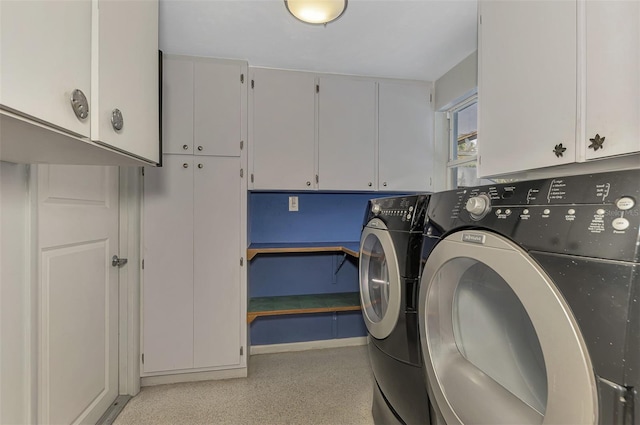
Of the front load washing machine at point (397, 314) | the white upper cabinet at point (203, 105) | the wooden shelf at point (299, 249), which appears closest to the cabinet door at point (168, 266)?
the white upper cabinet at point (203, 105)

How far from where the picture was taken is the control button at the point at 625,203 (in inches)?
19.4

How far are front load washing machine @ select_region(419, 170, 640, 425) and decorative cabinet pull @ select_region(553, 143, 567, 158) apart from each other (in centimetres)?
45

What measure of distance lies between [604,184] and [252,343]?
8.28ft

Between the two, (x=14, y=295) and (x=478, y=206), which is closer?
(x=478, y=206)

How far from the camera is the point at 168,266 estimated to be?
77.9 inches

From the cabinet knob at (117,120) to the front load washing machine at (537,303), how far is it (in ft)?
3.39

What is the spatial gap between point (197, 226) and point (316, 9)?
1.51 metres

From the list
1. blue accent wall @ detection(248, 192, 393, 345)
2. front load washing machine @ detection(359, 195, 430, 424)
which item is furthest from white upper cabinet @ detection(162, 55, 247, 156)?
front load washing machine @ detection(359, 195, 430, 424)

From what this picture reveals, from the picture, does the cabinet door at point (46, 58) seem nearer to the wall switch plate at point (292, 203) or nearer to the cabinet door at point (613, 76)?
the cabinet door at point (613, 76)

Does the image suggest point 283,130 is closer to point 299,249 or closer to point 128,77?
point 299,249

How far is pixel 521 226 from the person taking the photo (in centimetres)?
65

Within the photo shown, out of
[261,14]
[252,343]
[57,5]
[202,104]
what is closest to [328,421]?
[252,343]

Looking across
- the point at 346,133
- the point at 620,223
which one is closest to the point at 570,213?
the point at 620,223

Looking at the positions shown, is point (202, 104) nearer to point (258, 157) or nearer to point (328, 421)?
point (258, 157)
